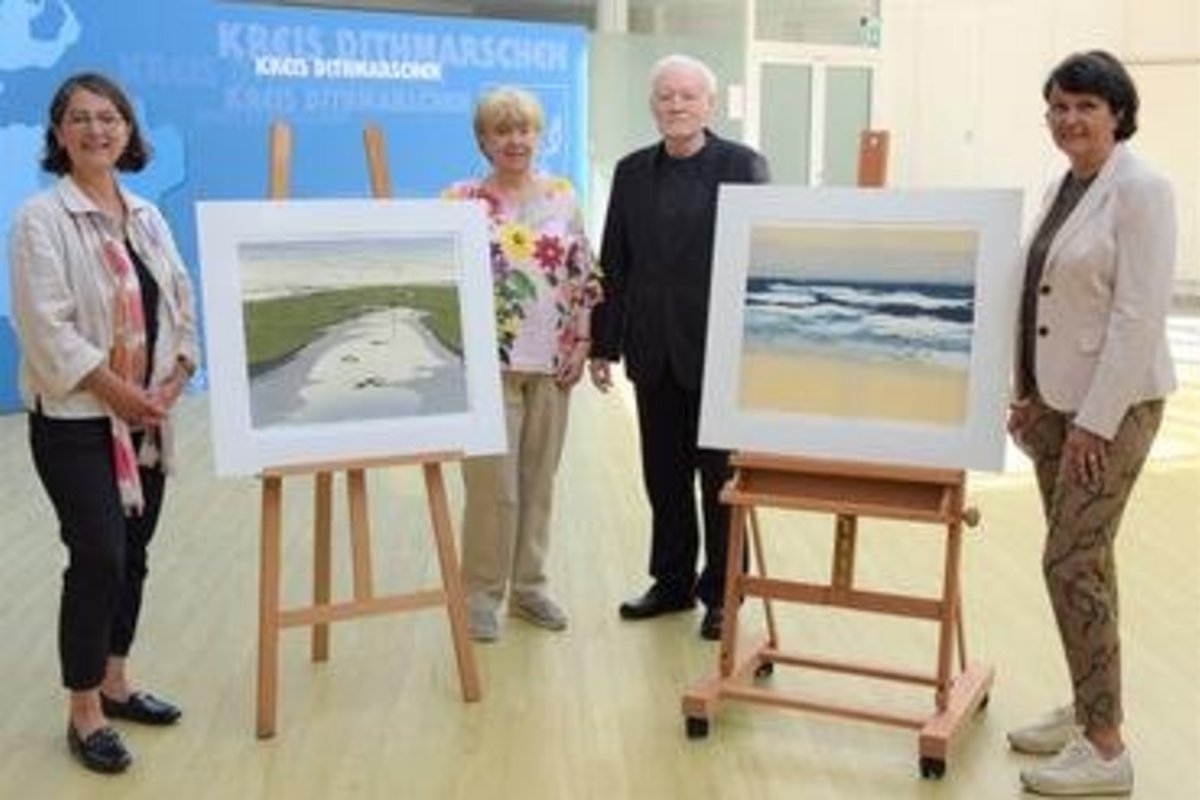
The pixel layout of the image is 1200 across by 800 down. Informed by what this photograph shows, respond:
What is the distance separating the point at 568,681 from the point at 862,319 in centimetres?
119

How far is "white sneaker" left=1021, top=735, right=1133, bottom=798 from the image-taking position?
2979 mm

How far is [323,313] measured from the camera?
339cm

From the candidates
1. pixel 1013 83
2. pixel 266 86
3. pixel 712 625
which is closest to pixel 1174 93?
pixel 1013 83

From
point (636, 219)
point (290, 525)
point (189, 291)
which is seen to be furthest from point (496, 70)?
point (189, 291)

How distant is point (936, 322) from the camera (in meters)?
3.17

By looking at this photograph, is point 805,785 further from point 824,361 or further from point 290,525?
point 290,525

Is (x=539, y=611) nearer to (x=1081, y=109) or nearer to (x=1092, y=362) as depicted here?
(x=1092, y=362)

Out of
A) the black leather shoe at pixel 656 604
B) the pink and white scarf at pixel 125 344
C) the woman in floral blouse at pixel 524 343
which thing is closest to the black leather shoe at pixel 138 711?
the pink and white scarf at pixel 125 344

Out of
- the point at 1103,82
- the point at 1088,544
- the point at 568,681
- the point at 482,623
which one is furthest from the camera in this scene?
the point at 482,623

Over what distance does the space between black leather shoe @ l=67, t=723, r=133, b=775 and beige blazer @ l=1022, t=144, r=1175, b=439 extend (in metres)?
2.13

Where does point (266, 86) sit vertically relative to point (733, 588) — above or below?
above

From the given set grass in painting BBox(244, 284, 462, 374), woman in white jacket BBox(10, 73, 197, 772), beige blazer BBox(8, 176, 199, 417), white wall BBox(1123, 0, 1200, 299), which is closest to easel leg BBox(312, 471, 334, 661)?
grass in painting BBox(244, 284, 462, 374)

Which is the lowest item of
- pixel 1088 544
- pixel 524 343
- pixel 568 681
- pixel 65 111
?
pixel 568 681

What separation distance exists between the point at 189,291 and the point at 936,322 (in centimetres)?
167
